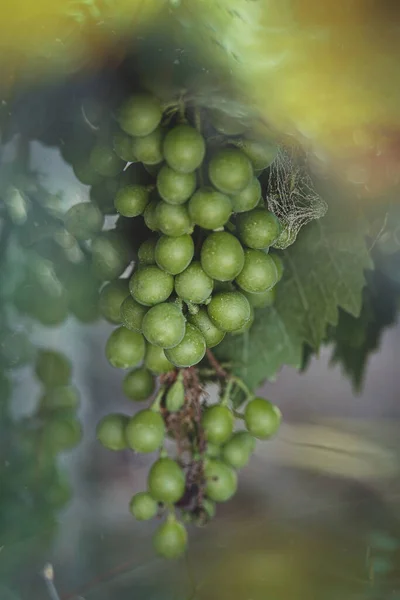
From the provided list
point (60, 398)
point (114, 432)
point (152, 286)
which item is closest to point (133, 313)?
point (152, 286)

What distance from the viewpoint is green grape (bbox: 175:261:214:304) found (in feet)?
0.94

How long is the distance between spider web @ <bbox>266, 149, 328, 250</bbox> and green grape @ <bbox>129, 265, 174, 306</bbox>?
6 cm

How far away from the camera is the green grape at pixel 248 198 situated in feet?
0.92

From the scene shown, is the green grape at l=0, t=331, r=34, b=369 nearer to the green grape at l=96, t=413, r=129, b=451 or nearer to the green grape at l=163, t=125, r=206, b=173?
the green grape at l=96, t=413, r=129, b=451

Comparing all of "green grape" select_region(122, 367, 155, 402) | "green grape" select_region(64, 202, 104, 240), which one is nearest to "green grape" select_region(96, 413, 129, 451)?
"green grape" select_region(122, 367, 155, 402)

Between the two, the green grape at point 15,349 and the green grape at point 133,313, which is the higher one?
the green grape at point 133,313

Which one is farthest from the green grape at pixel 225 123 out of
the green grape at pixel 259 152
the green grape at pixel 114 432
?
the green grape at pixel 114 432

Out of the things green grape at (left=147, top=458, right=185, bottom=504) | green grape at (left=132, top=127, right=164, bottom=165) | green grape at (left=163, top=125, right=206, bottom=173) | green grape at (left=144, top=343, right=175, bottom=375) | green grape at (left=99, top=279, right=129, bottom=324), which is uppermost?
green grape at (left=163, top=125, right=206, bottom=173)

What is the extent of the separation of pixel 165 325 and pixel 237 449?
0.18 m

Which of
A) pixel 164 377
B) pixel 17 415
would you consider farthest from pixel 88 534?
pixel 164 377

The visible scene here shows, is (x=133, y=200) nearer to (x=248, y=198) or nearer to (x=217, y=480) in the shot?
(x=248, y=198)

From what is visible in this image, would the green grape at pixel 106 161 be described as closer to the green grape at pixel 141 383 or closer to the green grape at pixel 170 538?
the green grape at pixel 141 383

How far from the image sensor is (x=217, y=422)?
1.30 ft

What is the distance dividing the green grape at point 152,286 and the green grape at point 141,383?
0.12 meters
